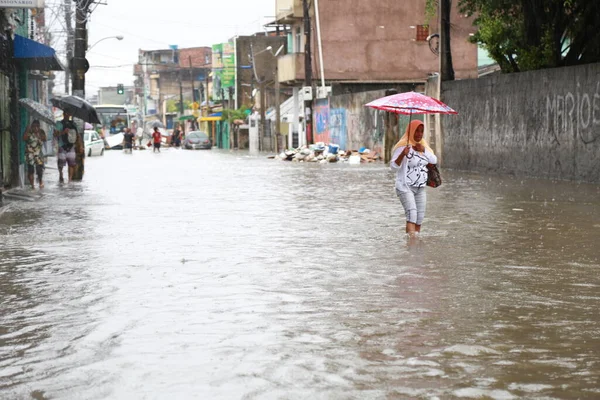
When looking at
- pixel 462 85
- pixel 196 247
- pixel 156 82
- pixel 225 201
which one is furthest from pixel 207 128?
pixel 196 247

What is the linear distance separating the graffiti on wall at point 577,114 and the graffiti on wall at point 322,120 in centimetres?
2839

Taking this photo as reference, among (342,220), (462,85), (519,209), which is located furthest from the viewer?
(462,85)

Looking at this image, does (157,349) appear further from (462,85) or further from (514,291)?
(462,85)

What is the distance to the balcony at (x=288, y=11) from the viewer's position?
62.0 m

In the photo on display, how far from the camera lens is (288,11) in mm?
63656

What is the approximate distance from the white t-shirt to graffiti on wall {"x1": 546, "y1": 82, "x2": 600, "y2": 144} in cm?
1120

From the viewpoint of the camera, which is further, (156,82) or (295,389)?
(156,82)

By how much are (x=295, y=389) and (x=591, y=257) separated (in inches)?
252

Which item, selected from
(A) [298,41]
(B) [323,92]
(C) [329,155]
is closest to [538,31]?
(C) [329,155]

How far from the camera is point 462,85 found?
33875 mm

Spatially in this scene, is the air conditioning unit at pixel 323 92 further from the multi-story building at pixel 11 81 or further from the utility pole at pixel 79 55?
the multi-story building at pixel 11 81

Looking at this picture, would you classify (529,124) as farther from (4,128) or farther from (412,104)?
(412,104)

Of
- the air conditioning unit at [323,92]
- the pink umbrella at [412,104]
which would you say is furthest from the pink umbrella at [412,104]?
the air conditioning unit at [323,92]

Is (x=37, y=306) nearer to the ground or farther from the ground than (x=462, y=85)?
nearer to the ground
